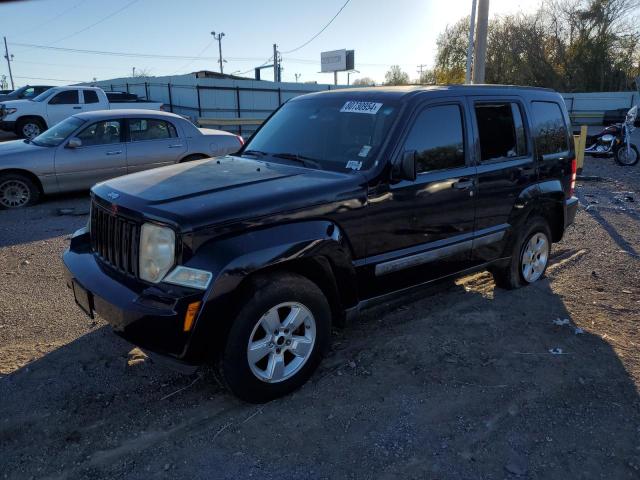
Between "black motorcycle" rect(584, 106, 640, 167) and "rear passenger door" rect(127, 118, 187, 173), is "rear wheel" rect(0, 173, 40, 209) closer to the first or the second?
"rear passenger door" rect(127, 118, 187, 173)

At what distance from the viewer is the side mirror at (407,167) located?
340 centimetres

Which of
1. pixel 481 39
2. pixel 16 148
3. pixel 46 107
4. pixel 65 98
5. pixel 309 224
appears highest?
pixel 481 39

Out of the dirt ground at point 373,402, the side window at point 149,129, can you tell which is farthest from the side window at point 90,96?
the dirt ground at point 373,402

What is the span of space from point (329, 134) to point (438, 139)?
839 millimetres

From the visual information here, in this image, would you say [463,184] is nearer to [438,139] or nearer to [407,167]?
[438,139]

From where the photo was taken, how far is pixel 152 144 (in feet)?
29.2

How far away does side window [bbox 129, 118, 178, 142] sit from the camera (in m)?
8.82

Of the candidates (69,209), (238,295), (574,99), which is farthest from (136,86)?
(238,295)

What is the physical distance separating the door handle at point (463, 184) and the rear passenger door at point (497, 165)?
0.13m

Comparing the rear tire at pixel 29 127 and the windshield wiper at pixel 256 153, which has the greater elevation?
the rear tire at pixel 29 127

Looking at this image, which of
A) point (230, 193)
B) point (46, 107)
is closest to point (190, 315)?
point (230, 193)

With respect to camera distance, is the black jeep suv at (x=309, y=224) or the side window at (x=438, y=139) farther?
the side window at (x=438, y=139)

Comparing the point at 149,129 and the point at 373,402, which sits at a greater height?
the point at 149,129

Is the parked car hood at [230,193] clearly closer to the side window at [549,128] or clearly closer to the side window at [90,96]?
the side window at [549,128]
